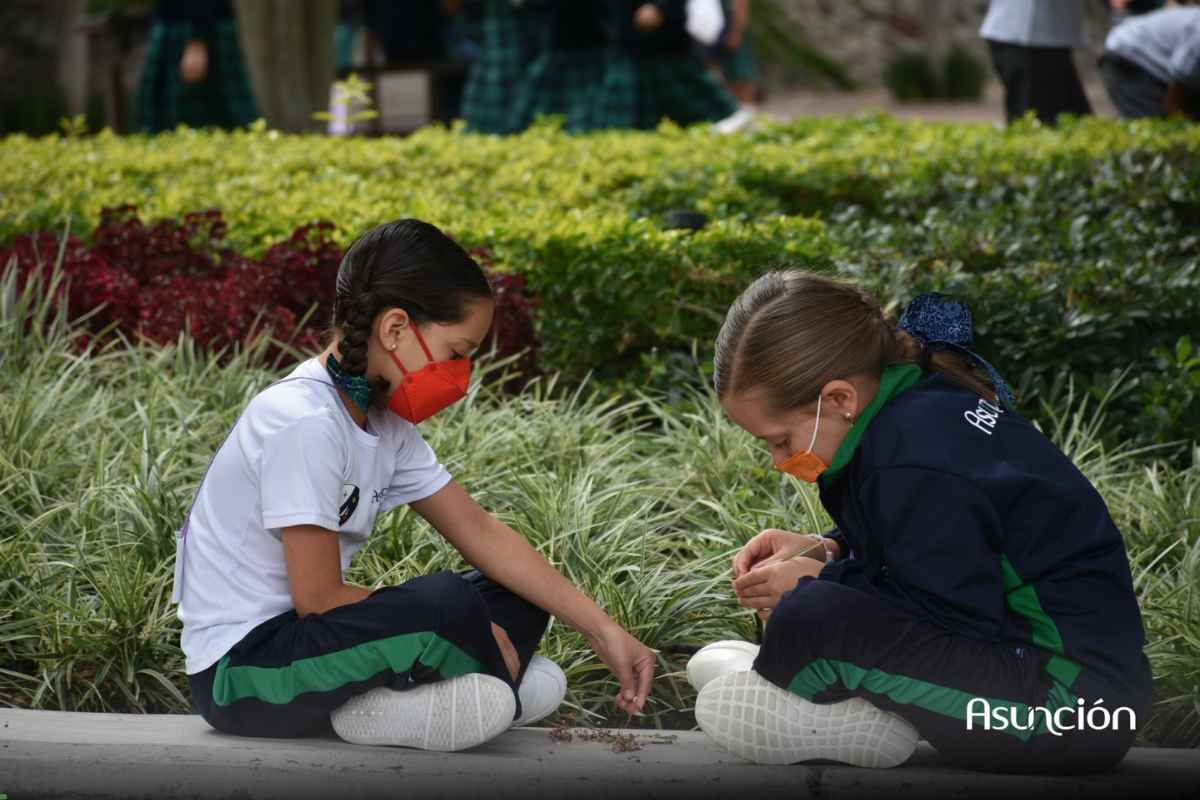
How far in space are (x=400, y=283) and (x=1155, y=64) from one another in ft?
21.1

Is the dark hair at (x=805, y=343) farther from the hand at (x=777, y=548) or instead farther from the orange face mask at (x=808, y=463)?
the hand at (x=777, y=548)

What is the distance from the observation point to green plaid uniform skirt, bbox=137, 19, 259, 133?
Answer: 34.5ft

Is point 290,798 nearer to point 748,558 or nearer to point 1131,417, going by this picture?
point 748,558

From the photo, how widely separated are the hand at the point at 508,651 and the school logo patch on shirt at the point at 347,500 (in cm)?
31

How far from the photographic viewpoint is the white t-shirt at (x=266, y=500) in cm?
246

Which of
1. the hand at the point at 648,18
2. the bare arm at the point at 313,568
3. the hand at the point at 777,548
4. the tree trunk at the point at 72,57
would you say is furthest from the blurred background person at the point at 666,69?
the bare arm at the point at 313,568

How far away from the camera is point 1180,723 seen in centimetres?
285

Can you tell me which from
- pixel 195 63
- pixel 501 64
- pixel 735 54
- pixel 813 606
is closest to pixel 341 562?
pixel 813 606

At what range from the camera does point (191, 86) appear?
34.6 feet

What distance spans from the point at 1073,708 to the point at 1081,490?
33cm

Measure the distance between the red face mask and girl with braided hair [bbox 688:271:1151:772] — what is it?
42 centimetres

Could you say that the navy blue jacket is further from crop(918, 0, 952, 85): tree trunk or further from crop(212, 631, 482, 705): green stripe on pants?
crop(918, 0, 952, 85): tree trunk

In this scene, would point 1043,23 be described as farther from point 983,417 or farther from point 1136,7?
point 983,417

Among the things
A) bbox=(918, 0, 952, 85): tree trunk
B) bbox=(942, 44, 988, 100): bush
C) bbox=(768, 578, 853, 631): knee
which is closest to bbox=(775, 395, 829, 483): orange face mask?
bbox=(768, 578, 853, 631): knee
